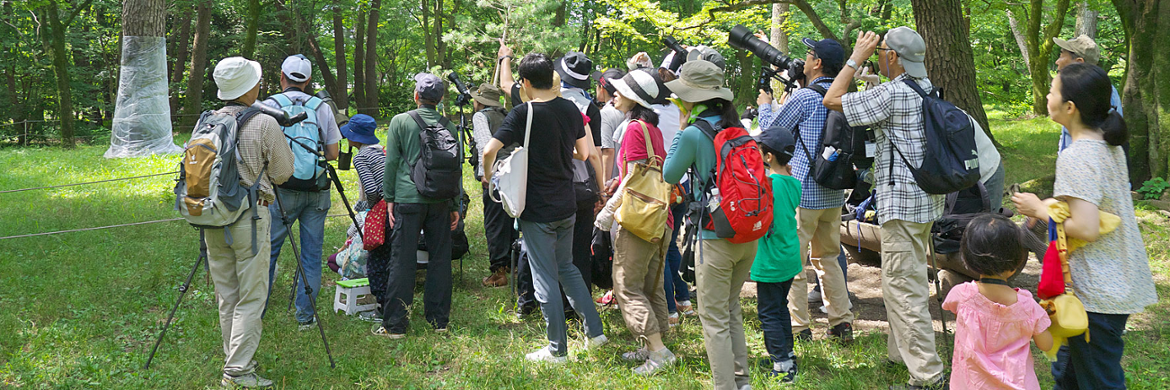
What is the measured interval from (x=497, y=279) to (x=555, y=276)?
6.23ft

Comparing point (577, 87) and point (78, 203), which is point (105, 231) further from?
point (577, 87)

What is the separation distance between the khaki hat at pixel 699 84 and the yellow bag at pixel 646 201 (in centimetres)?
51

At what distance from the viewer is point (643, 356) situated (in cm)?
411

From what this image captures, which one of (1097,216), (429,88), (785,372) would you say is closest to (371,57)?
(429,88)

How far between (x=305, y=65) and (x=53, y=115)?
23.9 m

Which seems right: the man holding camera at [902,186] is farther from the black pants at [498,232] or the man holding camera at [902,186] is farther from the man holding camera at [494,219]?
the black pants at [498,232]

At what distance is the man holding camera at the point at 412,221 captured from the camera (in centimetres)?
445

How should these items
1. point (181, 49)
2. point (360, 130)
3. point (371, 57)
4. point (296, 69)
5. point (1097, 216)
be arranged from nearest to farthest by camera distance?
point (1097, 216)
point (296, 69)
point (360, 130)
point (181, 49)
point (371, 57)

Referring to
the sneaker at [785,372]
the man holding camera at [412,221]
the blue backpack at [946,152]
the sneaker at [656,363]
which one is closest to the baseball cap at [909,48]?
the blue backpack at [946,152]

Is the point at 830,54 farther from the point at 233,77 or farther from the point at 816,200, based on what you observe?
the point at 233,77

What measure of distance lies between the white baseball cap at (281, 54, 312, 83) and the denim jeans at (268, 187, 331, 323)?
746 mm

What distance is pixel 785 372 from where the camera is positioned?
3.78 meters

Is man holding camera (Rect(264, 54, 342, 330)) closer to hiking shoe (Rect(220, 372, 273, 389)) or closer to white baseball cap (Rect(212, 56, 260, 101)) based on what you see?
white baseball cap (Rect(212, 56, 260, 101))

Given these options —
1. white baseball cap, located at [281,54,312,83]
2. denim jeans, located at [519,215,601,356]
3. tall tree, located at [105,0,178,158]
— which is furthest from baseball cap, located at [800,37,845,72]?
tall tree, located at [105,0,178,158]
